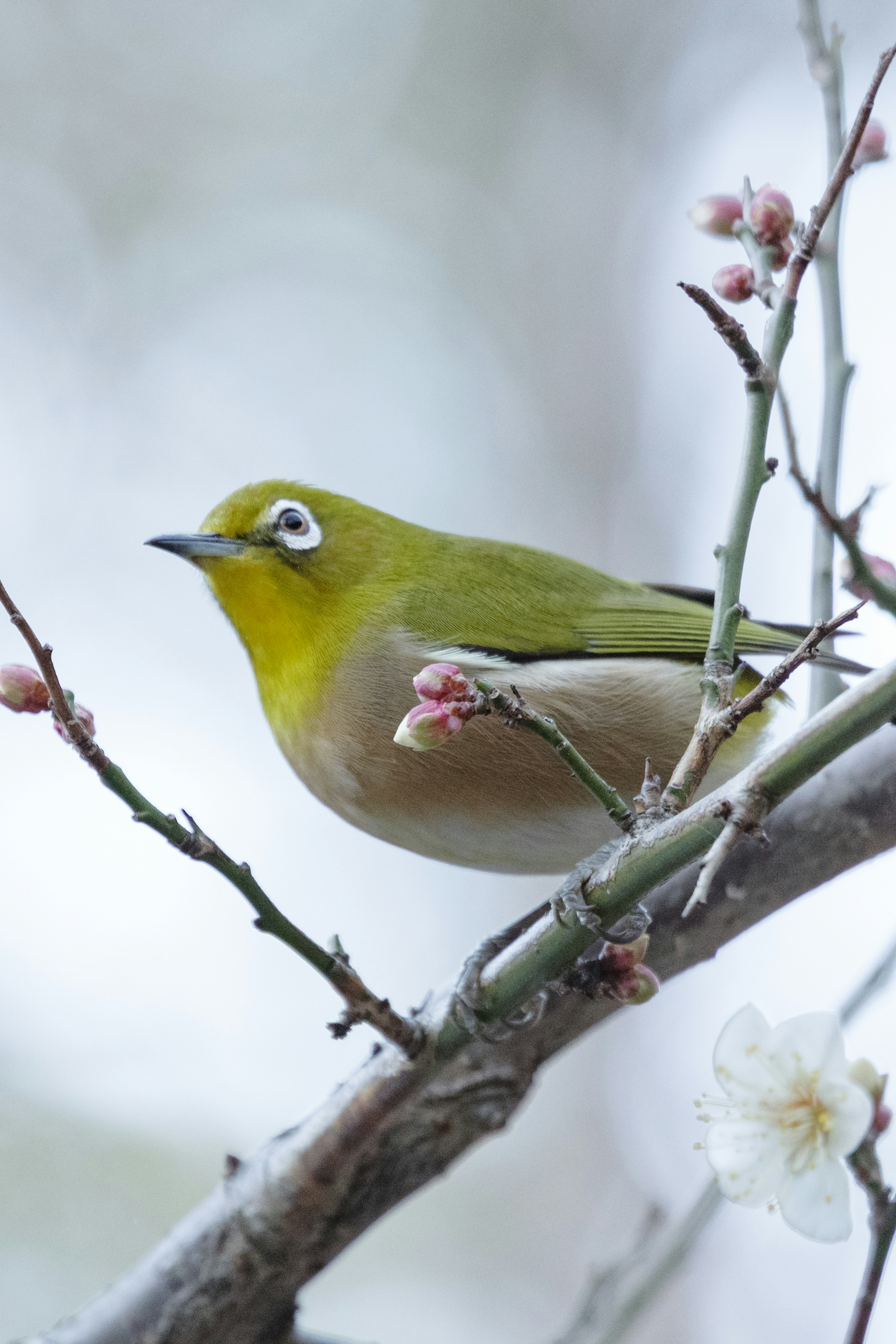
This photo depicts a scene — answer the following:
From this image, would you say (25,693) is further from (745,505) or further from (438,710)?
(745,505)

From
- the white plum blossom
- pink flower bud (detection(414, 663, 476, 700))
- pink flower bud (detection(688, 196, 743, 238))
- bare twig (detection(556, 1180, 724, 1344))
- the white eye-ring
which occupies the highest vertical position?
pink flower bud (detection(688, 196, 743, 238))

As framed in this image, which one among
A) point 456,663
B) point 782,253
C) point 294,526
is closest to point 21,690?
point 782,253

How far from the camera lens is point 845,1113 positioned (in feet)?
6.30

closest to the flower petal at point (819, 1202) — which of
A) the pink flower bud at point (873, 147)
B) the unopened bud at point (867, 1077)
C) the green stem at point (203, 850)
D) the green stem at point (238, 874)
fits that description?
the unopened bud at point (867, 1077)

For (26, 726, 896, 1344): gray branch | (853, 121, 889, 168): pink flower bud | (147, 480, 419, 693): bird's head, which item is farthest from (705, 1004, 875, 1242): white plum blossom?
(147, 480, 419, 693): bird's head

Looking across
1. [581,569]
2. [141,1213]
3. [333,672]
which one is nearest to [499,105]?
[581,569]

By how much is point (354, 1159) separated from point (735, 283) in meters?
2.35

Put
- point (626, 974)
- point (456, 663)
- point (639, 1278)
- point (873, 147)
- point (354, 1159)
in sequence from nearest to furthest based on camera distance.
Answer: point (626, 974) < point (873, 147) < point (354, 1159) < point (639, 1278) < point (456, 663)

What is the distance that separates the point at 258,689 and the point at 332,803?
60cm

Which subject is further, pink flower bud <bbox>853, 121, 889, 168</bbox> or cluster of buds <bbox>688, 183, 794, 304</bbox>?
pink flower bud <bbox>853, 121, 889, 168</bbox>

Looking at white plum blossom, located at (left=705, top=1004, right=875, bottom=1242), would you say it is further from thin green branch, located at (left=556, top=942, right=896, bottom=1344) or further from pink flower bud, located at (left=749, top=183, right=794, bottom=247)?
pink flower bud, located at (left=749, top=183, right=794, bottom=247)

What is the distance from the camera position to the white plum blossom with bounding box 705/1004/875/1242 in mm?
1912

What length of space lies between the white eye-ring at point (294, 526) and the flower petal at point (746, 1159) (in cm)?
248

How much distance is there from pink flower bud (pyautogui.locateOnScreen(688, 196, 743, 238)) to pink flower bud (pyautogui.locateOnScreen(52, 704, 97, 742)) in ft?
6.26
